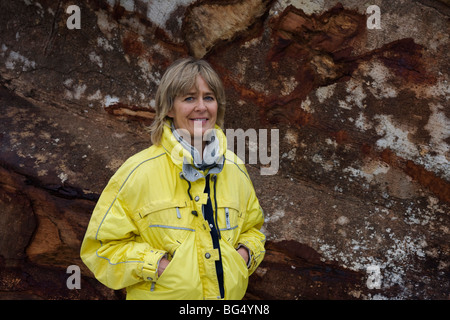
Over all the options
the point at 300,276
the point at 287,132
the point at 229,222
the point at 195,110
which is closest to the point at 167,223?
the point at 229,222

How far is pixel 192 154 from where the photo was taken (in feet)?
7.47

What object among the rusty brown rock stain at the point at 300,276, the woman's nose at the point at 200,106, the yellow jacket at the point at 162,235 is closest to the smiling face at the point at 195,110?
the woman's nose at the point at 200,106

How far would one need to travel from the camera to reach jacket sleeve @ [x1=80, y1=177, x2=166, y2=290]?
2.16 meters

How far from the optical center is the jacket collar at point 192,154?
2238 mm

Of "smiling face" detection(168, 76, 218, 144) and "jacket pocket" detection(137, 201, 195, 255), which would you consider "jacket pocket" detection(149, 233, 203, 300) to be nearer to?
"jacket pocket" detection(137, 201, 195, 255)

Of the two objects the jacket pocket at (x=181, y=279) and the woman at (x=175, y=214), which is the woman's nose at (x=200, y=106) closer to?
the woman at (x=175, y=214)

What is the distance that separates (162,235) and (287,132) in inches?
99.9

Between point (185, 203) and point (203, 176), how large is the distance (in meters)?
0.16

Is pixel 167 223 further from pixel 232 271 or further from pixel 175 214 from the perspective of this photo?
pixel 232 271

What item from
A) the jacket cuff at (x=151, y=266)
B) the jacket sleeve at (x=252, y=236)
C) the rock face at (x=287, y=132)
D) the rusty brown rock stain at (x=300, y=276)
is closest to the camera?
the jacket cuff at (x=151, y=266)

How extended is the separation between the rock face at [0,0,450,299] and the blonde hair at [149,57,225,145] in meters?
1.97

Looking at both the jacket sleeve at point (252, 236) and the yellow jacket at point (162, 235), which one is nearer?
the yellow jacket at point (162, 235)

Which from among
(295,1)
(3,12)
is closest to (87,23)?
(3,12)

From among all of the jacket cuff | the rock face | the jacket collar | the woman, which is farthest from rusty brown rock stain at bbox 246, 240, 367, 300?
the jacket cuff
